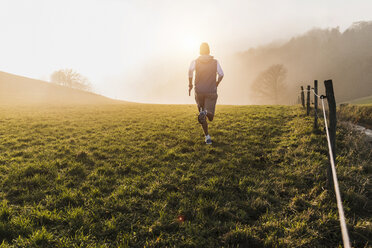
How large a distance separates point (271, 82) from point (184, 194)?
5983cm

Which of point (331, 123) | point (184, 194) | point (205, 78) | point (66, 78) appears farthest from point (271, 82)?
point (66, 78)

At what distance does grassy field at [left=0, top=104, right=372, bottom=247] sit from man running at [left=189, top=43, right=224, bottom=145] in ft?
5.02

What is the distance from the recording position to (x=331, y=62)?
362 ft

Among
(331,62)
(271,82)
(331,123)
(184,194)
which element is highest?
(331,62)

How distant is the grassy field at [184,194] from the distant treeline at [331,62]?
57.0 metres

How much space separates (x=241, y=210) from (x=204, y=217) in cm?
76

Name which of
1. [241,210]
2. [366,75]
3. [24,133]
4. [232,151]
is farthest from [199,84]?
[366,75]

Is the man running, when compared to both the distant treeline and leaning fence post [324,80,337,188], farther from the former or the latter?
the distant treeline

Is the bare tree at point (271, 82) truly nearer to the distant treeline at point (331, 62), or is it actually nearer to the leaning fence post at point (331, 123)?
the distant treeline at point (331, 62)

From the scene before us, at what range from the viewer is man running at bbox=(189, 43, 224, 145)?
6.66 m

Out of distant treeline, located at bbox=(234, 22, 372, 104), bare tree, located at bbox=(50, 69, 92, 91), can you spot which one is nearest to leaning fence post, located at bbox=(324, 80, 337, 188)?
distant treeline, located at bbox=(234, 22, 372, 104)

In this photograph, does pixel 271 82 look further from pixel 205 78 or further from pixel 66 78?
pixel 66 78

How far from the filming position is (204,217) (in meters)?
Answer: 3.29

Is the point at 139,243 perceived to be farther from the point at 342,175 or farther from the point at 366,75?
the point at 366,75
